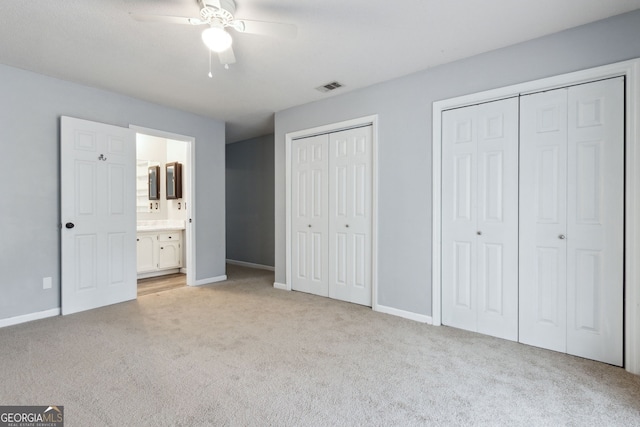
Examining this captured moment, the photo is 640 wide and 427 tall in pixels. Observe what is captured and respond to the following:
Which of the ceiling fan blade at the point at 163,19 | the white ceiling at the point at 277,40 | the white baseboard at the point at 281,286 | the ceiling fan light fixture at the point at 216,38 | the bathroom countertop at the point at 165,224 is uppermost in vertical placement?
the white ceiling at the point at 277,40

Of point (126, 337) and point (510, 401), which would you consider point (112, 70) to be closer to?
point (126, 337)

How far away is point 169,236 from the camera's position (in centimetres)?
544

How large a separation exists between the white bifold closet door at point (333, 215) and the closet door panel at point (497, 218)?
3.84 ft

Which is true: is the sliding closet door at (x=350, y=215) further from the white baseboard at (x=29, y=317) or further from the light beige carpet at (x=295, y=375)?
the white baseboard at (x=29, y=317)

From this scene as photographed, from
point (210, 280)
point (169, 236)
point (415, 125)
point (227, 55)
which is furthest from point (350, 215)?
point (169, 236)

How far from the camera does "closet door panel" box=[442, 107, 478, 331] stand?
9.59 ft

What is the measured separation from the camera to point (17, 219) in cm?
312

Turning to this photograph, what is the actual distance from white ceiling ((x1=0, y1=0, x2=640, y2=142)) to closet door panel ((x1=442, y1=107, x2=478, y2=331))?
0.67 m

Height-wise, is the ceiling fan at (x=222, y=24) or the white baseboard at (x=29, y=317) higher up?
the ceiling fan at (x=222, y=24)

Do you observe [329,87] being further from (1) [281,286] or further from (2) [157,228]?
(2) [157,228]

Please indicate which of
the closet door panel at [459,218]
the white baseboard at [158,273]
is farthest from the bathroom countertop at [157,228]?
the closet door panel at [459,218]

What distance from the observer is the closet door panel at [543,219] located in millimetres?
2496

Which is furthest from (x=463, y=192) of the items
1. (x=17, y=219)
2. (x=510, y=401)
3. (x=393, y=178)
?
(x=17, y=219)

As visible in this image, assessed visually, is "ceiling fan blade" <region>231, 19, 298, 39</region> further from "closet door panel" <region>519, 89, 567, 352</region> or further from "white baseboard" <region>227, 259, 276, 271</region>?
"white baseboard" <region>227, 259, 276, 271</region>
